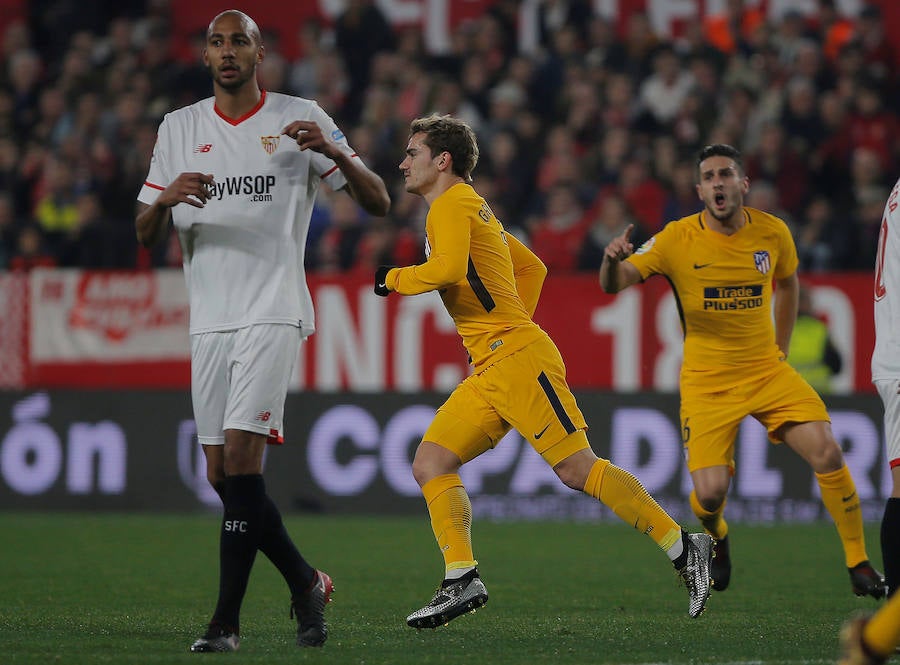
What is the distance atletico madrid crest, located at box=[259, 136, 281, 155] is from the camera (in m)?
6.01

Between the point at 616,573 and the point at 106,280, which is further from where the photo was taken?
the point at 106,280

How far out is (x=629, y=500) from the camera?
6312mm

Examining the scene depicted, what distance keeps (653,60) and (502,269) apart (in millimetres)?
9730

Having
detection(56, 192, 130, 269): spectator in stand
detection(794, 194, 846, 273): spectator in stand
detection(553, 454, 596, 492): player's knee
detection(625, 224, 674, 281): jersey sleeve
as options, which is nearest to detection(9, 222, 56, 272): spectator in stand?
detection(56, 192, 130, 269): spectator in stand

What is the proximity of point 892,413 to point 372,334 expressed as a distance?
24.3 ft

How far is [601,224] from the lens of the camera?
13047 millimetres

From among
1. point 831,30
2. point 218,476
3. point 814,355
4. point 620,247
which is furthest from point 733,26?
point 218,476

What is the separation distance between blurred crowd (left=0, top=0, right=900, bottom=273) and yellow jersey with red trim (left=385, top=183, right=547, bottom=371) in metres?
6.48

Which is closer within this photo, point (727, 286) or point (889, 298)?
point (889, 298)

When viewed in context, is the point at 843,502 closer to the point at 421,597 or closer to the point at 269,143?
the point at 421,597

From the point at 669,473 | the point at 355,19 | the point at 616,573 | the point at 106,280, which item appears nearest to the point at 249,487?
the point at 616,573

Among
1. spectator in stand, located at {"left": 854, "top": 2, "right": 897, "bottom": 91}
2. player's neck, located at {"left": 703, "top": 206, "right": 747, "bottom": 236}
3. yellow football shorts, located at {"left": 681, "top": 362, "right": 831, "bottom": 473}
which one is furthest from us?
spectator in stand, located at {"left": 854, "top": 2, "right": 897, "bottom": 91}

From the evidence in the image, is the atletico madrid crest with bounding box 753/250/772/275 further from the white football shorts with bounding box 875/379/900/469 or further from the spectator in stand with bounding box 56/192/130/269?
the spectator in stand with bounding box 56/192/130/269

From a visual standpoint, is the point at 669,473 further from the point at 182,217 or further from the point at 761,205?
the point at 182,217
